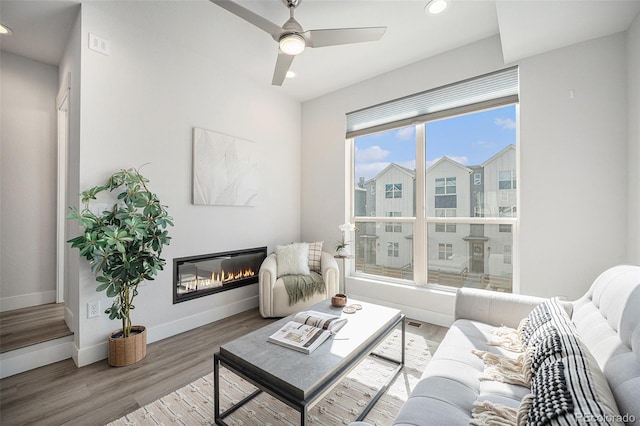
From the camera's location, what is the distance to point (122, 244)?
80.9 inches

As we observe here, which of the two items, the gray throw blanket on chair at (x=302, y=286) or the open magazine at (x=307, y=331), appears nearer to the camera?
the open magazine at (x=307, y=331)

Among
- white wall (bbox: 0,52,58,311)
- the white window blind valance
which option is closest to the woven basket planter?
white wall (bbox: 0,52,58,311)

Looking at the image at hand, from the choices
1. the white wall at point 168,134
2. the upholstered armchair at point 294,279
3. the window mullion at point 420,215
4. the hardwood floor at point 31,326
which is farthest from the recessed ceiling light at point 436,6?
the hardwood floor at point 31,326

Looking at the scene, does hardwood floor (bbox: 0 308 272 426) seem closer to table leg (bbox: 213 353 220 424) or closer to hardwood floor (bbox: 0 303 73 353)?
hardwood floor (bbox: 0 303 73 353)

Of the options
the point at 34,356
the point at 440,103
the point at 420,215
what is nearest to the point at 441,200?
the point at 420,215

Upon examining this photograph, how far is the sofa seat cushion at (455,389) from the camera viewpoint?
1.08 m

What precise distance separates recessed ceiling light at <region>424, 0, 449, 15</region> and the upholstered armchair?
2.70 m

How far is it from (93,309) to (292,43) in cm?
265

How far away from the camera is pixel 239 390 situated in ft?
6.19

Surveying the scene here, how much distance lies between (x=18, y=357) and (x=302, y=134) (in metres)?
3.81

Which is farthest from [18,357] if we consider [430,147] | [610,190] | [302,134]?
[610,190]

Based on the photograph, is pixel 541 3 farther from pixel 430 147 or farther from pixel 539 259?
pixel 539 259

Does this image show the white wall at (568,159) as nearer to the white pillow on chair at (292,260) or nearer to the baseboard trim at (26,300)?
the white pillow on chair at (292,260)

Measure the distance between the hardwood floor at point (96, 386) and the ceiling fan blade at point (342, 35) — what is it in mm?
2707
